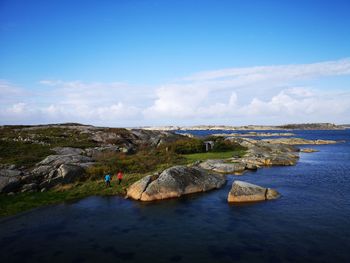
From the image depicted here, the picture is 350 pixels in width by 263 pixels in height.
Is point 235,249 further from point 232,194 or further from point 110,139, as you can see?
point 110,139

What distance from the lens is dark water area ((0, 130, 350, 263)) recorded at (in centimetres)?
1988

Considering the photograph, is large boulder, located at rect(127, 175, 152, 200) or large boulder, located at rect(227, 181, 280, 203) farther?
large boulder, located at rect(127, 175, 152, 200)

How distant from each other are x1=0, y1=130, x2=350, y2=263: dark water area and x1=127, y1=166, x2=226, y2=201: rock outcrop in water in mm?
1295

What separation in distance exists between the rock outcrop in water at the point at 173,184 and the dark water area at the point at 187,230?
129cm

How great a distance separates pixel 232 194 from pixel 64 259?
18089 millimetres

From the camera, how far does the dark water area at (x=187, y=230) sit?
19.9 metres

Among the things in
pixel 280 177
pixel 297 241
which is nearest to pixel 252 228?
pixel 297 241

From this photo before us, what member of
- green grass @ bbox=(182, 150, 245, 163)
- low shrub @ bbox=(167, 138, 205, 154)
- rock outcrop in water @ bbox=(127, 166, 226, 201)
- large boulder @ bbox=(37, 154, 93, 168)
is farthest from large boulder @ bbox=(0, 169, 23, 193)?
low shrub @ bbox=(167, 138, 205, 154)

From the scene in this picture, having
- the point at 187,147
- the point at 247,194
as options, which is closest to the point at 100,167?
the point at 247,194

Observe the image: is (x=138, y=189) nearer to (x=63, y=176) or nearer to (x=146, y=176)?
(x=146, y=176)

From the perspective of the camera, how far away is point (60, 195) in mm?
34812

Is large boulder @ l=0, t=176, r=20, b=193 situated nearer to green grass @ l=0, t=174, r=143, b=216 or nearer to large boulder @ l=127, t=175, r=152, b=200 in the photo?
green grass @ l=0, t=174, r=143, b=216

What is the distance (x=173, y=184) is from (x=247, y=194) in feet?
27.1

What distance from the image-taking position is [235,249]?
20.4 metres
